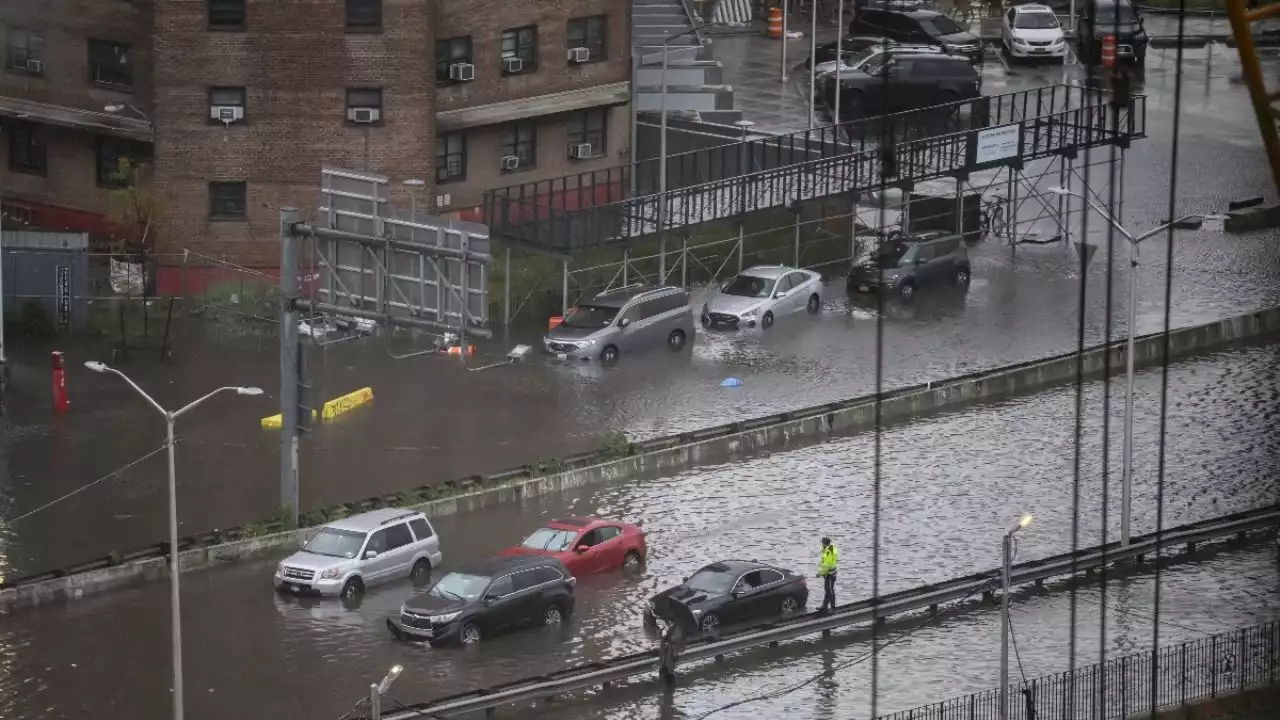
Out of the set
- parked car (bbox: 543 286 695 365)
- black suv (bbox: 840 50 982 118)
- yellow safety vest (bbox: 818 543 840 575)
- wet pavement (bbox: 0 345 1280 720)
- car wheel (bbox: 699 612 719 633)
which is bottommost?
wet pavement (bbox: 0 345 1280 720)

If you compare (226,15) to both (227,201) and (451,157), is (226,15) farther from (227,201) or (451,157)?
(451,157)

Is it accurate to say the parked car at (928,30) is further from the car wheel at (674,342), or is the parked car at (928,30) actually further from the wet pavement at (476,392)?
the car wheel at (674,342)

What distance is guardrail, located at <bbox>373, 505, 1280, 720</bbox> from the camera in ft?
75.7

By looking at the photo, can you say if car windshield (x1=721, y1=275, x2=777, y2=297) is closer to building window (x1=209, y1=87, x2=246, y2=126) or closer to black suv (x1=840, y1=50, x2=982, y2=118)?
building window (x1=209, y1=87, x2=246, y2=126)

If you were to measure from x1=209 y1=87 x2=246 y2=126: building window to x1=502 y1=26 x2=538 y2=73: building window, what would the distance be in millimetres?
5226

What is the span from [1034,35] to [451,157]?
1715cm

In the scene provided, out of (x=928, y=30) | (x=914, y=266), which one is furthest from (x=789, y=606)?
(x=928, y=30)

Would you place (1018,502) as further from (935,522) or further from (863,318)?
(863,318)

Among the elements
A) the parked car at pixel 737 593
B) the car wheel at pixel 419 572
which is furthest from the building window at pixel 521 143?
the parked car at pixel 737 593

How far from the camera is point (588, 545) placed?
27641 mm

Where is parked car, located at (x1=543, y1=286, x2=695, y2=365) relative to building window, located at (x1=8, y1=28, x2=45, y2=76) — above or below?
below

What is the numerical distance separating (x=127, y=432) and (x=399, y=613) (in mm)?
8673

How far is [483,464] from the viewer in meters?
31.8

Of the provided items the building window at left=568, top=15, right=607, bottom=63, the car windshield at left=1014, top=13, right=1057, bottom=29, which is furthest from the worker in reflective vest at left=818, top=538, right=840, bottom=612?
the car windshield at left=1014, top=13, right=1057, bottom=29
